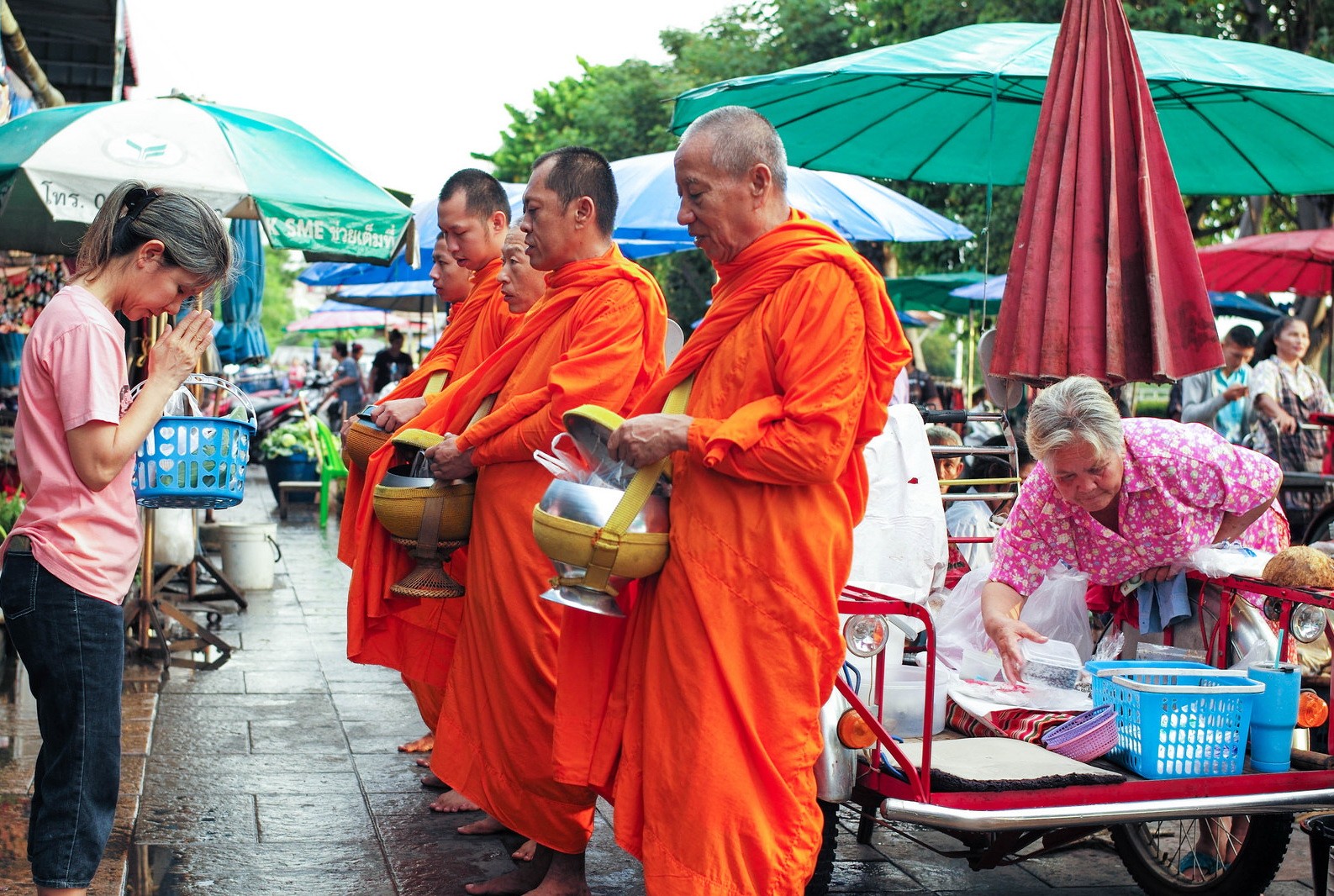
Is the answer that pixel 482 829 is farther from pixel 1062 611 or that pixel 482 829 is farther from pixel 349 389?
pixel 349 389

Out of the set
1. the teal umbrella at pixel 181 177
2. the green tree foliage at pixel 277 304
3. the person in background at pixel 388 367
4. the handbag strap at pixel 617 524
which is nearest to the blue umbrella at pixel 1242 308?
the person in background at pixel 388 367

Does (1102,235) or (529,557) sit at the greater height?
(1102,235)

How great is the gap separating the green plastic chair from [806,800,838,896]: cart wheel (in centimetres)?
968

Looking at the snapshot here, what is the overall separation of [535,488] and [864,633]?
1.03 m

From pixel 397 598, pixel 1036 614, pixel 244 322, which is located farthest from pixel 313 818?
pixel 244 322

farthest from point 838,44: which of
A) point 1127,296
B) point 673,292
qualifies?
point 1127,296

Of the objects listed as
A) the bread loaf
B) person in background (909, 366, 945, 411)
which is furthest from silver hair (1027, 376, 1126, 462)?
person in background (909, 366, 945, 411)

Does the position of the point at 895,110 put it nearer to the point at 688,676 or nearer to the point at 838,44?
the point at 688,676

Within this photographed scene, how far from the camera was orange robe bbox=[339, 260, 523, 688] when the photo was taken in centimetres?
424

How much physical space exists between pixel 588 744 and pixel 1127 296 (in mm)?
2559

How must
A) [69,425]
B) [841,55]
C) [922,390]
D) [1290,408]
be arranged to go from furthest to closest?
[841,55] → [922,390] → [1290,408] → [69,425]

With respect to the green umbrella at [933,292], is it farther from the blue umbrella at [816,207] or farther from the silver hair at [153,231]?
the silver hair at [153,231]

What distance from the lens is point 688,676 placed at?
2994 mm

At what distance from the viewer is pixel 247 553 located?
862cm
